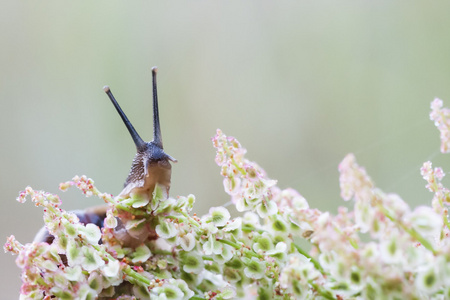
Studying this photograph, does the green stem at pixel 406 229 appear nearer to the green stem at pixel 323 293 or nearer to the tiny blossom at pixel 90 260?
the green stem at pixel 323 293

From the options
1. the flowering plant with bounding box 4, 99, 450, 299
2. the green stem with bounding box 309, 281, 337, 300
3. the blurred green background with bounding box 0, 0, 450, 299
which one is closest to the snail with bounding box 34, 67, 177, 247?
the flowering plant with bounding box 4, 99, 450, 299

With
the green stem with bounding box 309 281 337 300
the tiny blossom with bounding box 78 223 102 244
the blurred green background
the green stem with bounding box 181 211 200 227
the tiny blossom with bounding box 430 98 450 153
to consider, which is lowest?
the green stem with bounding box 309 281 337 300

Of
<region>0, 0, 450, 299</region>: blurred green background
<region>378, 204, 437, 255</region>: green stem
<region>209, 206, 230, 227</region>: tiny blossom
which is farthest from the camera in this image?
<region>0, 0, 450, 299</region>: blurred green background

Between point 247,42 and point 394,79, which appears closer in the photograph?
point 394,79

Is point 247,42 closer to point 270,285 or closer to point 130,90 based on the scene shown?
point 130,90

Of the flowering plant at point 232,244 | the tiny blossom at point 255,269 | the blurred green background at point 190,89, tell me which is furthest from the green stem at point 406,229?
the blurred green background at point 190,89

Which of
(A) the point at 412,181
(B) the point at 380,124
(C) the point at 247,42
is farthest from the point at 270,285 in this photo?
(C) the point at 247,42

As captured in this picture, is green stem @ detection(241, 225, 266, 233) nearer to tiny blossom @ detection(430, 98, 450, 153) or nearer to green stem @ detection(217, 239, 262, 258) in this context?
green stem @ detection(217, 239, 262, 258)
